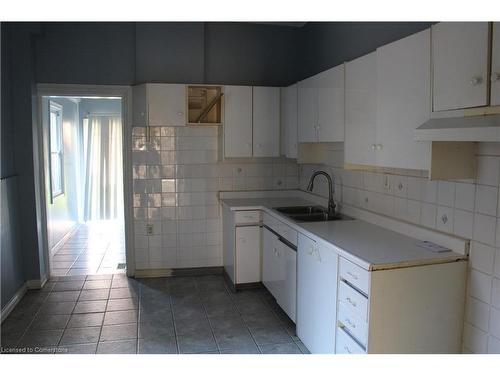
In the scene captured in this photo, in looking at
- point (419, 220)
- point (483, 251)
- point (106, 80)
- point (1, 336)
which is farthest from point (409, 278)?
point (106, 80)

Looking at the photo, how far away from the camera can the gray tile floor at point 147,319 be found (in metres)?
3.15

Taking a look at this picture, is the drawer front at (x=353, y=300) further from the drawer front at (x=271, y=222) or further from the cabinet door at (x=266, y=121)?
the cabinet door at (x=266, y=121)

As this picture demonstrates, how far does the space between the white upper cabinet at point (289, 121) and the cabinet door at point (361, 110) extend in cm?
110

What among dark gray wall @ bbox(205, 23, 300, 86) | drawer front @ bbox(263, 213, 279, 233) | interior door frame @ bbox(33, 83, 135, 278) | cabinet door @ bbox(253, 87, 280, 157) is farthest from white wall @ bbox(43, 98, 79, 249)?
drawer front @ bbox(263, 213, 279, 233)

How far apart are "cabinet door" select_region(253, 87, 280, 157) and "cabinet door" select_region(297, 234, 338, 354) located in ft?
5.19

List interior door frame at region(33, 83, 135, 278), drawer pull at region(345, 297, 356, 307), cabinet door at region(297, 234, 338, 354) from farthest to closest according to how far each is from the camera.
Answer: interior door frame at region(33, 83, 135, 278)
cabinet door at region(297, 234, 338, 354)
drawer pull at region(345, 297, 356, 307)

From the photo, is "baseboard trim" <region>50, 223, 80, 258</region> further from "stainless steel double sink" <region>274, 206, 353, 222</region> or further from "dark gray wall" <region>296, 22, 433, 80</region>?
"dark gray wall" <region>296, 22, 433, 80</region>

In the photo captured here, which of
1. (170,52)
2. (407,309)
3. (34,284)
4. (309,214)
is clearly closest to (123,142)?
(170,52)

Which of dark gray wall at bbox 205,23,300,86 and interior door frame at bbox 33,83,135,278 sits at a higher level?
dark gray wall at bbox 205,23,300,86

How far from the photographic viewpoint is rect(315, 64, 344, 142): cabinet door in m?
3.07

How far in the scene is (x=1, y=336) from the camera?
3.30m

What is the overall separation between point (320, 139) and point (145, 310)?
216cm

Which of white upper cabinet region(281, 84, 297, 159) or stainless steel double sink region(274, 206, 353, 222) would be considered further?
white upper cabinet region(281, 84, 297, 159)

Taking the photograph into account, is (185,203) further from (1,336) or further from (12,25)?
(12,25)
